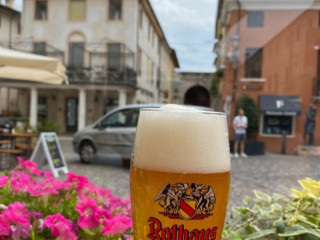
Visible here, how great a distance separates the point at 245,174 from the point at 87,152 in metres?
3.09

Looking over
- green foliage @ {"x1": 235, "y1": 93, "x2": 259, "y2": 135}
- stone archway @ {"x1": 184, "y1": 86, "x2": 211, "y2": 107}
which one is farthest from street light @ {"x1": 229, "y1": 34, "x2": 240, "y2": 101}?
green foliage @ {"x1": 235, "y1": 93, "x2": 259, "y2": 135}

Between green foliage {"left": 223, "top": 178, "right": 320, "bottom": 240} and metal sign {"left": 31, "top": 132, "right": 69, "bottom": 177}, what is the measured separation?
4414 millimetres

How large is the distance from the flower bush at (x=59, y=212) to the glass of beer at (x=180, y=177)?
28cm

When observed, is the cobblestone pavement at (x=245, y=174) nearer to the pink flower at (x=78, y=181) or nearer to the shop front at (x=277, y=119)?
the shop front at (x=277, y=119)

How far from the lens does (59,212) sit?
43.2 inches

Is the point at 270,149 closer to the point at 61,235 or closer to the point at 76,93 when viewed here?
the point at 61,235

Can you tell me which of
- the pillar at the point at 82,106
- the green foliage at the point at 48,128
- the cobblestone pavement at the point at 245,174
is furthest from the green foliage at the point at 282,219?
the pillar at the point at 82,106

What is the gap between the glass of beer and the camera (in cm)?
69

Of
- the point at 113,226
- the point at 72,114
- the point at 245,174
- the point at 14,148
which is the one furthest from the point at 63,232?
the point at 72,114

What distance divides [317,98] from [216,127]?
860 centimetres

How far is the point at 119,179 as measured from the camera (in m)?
5.38

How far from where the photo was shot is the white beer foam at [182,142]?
2.31 feet

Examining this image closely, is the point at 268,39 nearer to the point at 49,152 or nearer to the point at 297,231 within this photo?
the point at 49,152

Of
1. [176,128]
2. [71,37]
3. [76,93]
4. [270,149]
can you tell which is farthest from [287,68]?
[76,93]
